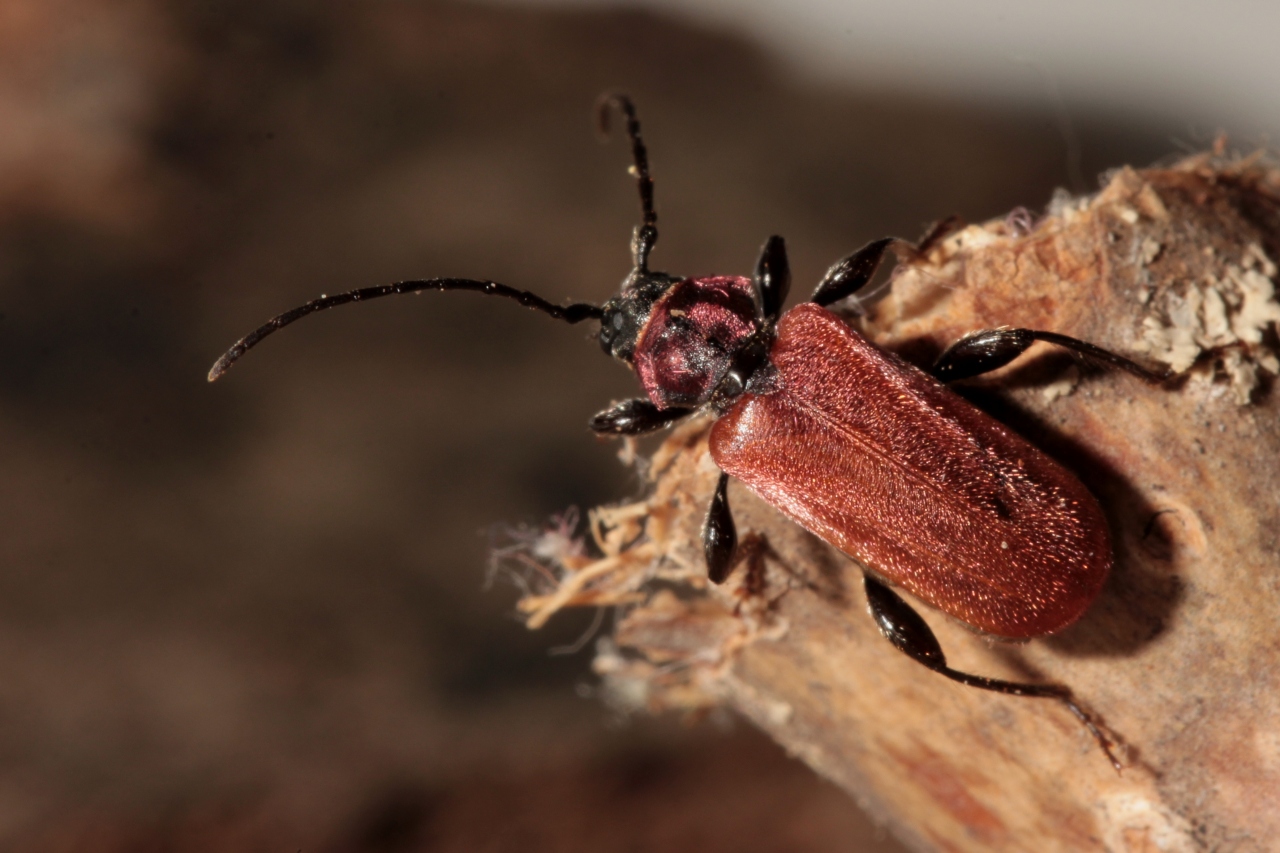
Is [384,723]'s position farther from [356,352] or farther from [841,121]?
Answer: [841,121]

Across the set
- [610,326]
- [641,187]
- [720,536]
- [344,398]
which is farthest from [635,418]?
[344,398]

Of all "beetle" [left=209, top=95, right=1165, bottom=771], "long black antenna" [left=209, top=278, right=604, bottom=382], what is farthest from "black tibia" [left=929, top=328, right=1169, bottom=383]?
"long black antenna" [left=209, top=278, right=604, bottom=382]

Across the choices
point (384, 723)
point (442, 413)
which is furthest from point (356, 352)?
point (384, 723)

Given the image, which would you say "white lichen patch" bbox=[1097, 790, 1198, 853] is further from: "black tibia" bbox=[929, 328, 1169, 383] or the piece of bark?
"black tibia" bbox=[929, 328, 1169, 383]

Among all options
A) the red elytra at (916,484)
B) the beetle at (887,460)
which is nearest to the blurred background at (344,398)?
the beetle at (887,460)

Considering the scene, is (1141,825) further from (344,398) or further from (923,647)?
(344,398)

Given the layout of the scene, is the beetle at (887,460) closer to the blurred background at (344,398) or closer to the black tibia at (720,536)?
the black tibia at (720,536)
